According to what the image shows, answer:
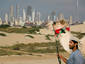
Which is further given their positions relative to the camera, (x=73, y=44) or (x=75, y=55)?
(x=73, y=44)

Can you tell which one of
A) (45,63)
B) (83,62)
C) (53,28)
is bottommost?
(45,63)

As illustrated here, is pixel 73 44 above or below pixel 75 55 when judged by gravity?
above

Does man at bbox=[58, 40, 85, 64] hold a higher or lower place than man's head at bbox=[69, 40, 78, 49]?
lower

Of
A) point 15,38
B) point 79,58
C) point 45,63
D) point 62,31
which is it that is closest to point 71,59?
point 79,58

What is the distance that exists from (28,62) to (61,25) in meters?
12.6

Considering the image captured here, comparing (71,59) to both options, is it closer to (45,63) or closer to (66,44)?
(66,44)

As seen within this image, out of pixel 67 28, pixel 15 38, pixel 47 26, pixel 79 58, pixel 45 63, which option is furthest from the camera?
pixel 15 38

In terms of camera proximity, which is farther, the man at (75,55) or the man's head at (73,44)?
the man's head at (73,44)

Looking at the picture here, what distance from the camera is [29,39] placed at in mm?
37031

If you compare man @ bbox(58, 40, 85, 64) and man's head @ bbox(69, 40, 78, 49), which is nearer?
man @ bbox(58, 40, 85, 64)

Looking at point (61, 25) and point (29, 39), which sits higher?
point (61, 25)

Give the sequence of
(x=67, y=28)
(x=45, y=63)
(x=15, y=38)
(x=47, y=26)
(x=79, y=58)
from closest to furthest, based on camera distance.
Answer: (x=79, y=58), (x=67, y=28), (x=47, y=26), (x=45, y=63), (x=15, y=38)

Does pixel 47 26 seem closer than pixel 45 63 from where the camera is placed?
Yes

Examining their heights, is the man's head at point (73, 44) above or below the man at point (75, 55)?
above
